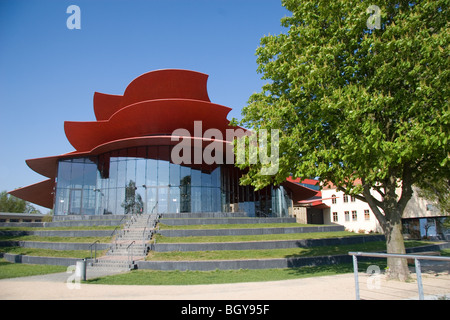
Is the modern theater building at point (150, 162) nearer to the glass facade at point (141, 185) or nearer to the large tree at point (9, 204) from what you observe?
the glass facade at point (141, 185)

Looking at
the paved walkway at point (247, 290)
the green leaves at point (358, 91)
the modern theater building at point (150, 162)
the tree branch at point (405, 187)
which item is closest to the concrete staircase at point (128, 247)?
the paved walkway at point (247, 290)

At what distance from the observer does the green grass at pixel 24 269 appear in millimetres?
13634

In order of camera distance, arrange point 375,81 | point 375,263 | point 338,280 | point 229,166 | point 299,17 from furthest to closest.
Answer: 1. point 229,166
2. point 375,263
3. point 299,17
4. point 338,280
5. point 375,81

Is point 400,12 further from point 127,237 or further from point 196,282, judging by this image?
point 127,237

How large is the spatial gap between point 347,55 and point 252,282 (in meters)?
8.93

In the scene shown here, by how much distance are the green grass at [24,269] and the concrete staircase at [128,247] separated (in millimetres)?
1738

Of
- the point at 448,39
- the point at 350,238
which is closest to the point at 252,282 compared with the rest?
the point at 448,39

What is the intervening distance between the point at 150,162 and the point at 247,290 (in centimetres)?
1991

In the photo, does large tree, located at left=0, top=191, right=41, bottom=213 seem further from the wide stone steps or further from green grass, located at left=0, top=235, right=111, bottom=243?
the wide stone steps

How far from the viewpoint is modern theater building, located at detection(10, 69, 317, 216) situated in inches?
1072

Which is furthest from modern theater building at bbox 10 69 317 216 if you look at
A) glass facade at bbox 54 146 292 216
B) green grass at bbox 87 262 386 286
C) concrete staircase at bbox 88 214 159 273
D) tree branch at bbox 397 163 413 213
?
tree branch at bbox 397 163 413 213

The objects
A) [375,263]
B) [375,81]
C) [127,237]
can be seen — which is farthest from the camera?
[127,237]

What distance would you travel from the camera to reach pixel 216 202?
28453 mm
